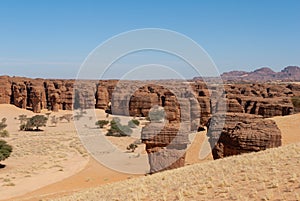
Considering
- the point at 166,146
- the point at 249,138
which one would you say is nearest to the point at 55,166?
the point at 166,146

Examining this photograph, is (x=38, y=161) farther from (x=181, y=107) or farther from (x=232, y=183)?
(x=232, y=183)

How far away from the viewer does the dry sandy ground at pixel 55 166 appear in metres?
23.1

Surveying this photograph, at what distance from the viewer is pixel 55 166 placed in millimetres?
30141

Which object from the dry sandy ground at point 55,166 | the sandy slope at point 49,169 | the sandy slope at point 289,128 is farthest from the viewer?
the sandy slope at point 289,128

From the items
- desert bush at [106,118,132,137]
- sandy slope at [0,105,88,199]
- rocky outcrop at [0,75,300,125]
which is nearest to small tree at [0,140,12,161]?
sandy slope at [0,105,88,199]

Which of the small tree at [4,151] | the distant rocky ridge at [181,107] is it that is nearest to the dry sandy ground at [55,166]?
the small tree at [4,151]

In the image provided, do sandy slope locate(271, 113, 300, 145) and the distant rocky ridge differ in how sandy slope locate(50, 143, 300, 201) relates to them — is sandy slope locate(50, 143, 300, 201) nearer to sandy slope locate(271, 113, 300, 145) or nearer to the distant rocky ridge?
the distant rocky ridge

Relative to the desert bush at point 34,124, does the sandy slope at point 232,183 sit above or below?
above

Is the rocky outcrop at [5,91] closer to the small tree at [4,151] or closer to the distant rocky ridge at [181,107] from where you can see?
the distant rocky ridge at [181,107]

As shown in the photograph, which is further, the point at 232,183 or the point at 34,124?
the point at 34,124

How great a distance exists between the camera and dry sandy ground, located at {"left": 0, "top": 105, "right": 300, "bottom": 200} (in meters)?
23.1

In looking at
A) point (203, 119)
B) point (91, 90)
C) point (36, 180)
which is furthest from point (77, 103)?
point (36, 180)

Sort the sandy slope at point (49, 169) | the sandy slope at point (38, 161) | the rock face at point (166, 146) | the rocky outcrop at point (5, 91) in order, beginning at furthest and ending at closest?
Answer: the rocky outcrop at point (5, 91)
the sandy slope at point (38, 161)
the sandy slope at point (49, 169)
the rock face at point (166, 146)

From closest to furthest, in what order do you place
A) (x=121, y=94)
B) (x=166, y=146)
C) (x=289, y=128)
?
1. (x=166, y=146)
2. (x=289, y=128)
3. (x=121, y=94)
